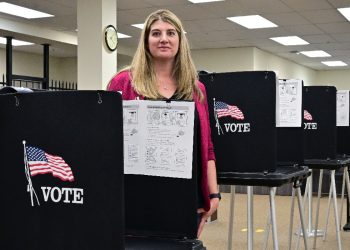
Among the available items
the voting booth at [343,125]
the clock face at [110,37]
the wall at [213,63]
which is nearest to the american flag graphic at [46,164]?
the voting booth at [343,125]

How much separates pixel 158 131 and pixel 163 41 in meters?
0.44

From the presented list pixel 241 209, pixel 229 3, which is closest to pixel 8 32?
pixel 229 3

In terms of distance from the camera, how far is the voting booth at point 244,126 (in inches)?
73.0

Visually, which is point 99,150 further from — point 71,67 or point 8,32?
point 71,67

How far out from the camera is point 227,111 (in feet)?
6.28

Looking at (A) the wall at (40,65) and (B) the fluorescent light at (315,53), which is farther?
(A) the wall at (40,65)

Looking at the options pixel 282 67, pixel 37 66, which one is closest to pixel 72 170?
pixel 37 66

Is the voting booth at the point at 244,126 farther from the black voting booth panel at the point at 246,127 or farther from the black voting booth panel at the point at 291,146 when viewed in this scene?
the black voting booth panel at the point at 291,146

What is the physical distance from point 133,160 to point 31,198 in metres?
0.38

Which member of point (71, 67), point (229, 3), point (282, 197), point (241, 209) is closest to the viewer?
point (241, 209)

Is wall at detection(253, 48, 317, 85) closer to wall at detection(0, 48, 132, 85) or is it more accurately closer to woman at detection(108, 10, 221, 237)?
wall at detection(0, 48, 132, 85)

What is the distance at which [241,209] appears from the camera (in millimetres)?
5609

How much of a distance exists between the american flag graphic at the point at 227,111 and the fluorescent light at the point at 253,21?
6.43 m

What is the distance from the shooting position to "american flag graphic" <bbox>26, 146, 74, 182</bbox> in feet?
3.23
